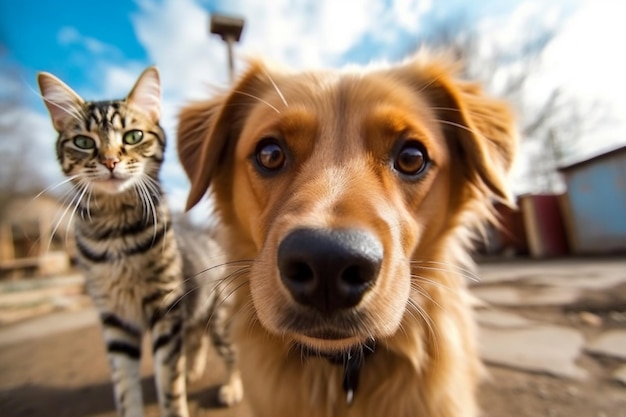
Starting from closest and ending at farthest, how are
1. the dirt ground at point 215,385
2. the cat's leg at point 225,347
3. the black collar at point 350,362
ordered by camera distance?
the black collar at point 350,362 → the dirt ground at point 215,385 → the cat's leg at point 225,347

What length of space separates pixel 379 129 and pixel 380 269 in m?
0.64

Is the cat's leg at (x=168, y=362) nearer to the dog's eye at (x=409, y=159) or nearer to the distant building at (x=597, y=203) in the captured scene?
the dog's eye at (x=409, y=159)

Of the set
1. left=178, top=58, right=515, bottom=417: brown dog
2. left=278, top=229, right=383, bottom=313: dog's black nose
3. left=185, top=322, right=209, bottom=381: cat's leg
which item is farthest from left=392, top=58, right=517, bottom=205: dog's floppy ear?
left=185, top=322, right=209, bottom=381: cat's leg

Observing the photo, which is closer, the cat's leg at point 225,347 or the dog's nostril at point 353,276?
the dog's nostril at point 353,276

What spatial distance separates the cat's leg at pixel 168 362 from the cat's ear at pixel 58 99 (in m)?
1.15

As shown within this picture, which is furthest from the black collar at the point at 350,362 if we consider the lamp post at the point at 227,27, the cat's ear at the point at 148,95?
the lamp post at the point at 227,27

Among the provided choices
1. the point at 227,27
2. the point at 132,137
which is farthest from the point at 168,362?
the point at 227,27

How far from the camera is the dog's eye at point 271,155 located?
1.43 metres

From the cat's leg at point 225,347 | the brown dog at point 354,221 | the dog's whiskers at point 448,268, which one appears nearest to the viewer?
the brown dog at point 354,221

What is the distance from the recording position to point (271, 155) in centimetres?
144

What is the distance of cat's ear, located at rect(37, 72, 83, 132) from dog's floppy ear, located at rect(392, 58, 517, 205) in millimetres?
1660

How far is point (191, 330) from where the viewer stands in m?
2.59

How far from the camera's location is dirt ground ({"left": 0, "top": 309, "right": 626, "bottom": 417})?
1919 millimetres

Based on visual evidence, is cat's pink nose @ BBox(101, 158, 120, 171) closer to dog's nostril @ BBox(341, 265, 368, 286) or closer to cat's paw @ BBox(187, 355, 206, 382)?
dog's nostril @ BBox(341, 265, 368, 286)
